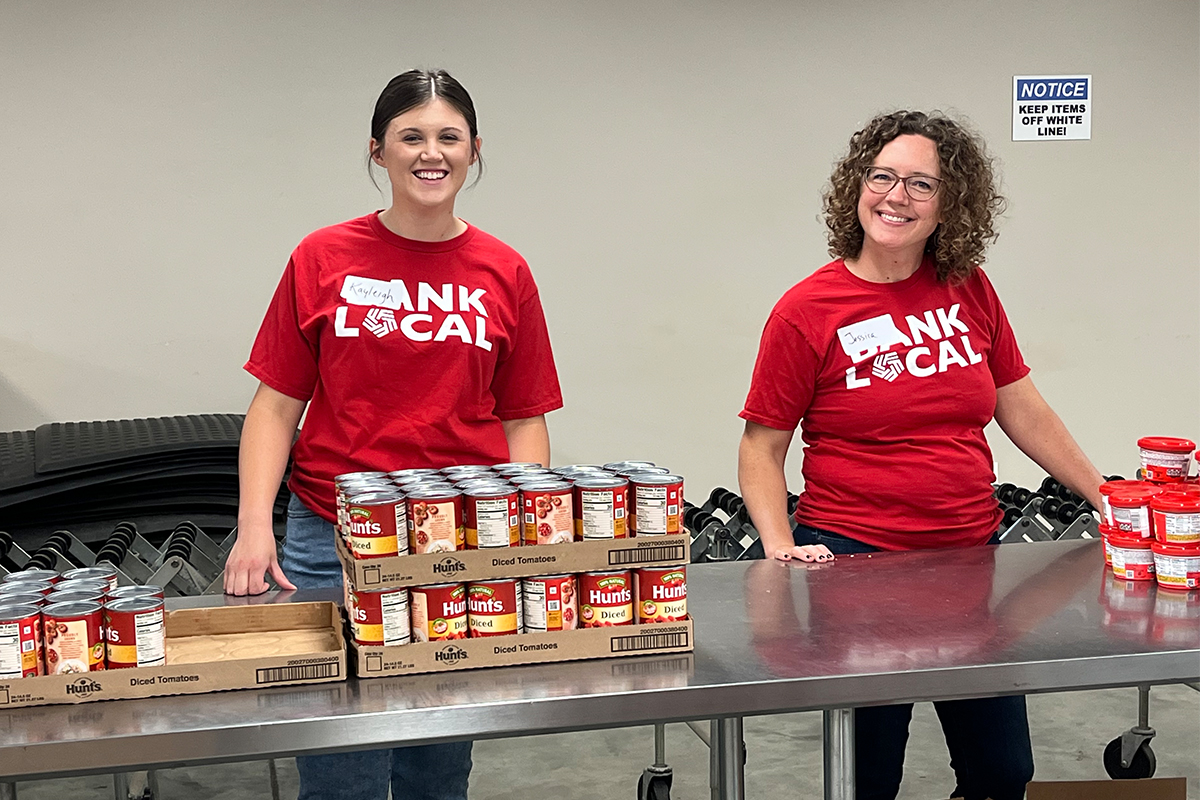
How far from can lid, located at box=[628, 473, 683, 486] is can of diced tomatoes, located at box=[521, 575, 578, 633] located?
159mm

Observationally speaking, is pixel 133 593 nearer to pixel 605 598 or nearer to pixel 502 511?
pixel 502 511

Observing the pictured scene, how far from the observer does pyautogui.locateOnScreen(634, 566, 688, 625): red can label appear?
5.43ft

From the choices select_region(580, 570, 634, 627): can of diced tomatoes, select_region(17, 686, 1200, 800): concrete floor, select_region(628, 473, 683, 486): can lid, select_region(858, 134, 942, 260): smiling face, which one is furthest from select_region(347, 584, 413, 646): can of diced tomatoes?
select_region(17, 686, 1200, 800): concrete floor

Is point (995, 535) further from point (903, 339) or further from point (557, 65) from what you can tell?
point (557, 65)

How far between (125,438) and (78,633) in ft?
7.73

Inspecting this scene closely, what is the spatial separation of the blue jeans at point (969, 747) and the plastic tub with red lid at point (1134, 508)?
0.38 meters

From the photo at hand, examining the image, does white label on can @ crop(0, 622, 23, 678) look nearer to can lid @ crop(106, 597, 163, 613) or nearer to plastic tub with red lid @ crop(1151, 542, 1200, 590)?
can lid @ crop(106, 597, 163, 613)

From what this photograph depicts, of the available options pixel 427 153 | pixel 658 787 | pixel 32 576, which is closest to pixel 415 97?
pixel 427 153

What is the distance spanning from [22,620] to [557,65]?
11.4 feet

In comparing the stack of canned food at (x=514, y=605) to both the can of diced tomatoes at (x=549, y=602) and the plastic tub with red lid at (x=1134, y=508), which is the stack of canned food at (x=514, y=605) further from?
the plastic tub with red lid at (x=1134, y=508)

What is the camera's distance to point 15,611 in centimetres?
154

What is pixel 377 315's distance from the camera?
6.55 feet

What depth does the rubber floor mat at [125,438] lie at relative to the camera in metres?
3.51

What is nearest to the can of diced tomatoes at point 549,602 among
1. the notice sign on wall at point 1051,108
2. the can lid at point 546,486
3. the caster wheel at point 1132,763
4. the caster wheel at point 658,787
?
the can lid at point 546,486
